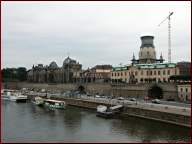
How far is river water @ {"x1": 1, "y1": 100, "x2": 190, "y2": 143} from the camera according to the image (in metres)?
31.9

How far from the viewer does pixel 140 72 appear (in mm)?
81438

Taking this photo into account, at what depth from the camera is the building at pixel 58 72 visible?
121000 mm

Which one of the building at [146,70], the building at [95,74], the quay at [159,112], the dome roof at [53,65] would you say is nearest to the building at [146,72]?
the building at [146,70]

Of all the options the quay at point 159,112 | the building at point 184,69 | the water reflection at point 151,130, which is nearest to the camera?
the water reflection at point 151,130

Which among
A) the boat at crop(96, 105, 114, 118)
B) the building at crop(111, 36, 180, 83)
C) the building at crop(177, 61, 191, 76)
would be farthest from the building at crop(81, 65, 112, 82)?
the boat at crop(96, 105, 114, 118)

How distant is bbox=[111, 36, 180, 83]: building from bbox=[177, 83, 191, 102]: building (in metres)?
13.8

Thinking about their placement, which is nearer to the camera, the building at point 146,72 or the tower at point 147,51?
the building at point 146,72

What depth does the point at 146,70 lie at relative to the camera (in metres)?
79.9

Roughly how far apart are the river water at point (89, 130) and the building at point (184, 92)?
1541 cm

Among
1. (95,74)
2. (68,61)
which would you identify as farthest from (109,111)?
(68,61)

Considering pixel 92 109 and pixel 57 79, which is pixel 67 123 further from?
pixel 57 79

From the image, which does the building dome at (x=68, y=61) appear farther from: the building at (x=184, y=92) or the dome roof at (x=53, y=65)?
the building at (x=184, y=92)

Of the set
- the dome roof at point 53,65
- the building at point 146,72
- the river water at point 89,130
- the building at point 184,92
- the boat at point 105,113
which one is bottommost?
the river water at point 89,130

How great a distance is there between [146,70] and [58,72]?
53.1m
